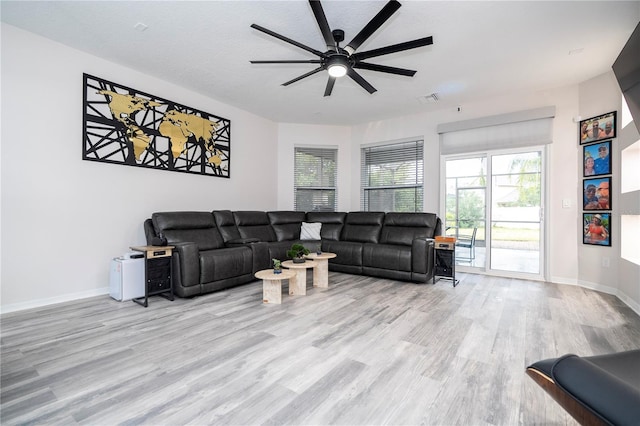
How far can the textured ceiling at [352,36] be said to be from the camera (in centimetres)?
255

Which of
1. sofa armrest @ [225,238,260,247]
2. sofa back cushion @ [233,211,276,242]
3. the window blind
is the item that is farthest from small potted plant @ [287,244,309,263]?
the window blind

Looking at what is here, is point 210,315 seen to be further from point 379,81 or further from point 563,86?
point 563,86

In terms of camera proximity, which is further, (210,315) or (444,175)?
(444,175)

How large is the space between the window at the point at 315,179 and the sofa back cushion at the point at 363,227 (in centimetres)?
100

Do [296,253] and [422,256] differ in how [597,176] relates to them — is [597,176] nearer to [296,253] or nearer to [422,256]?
[422,256]

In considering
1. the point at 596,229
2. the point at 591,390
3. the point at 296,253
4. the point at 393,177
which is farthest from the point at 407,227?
the point at 591,390

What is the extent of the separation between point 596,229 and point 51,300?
6648 mm

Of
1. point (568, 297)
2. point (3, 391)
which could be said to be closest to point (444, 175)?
point (568, 297)

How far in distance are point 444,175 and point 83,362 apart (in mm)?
5292

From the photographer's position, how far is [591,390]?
821 millimetres

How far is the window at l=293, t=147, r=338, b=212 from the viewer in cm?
612

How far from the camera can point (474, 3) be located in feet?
8.04

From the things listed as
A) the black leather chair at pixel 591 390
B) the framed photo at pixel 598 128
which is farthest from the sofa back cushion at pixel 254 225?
the framed photo at pixel 598 128

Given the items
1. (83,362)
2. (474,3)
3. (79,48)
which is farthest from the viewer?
(79,48)
